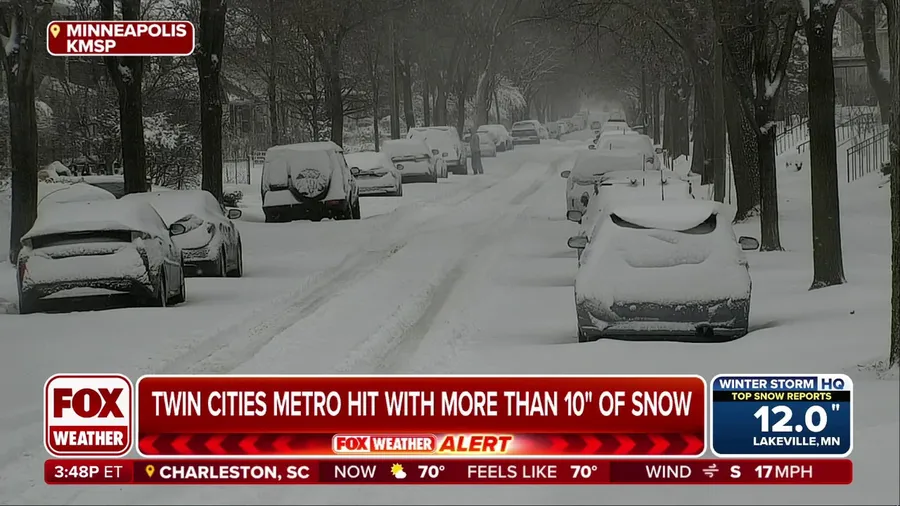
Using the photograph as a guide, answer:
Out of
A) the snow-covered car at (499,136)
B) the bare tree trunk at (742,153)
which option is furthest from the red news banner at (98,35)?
the snow-covered car at (499,136)

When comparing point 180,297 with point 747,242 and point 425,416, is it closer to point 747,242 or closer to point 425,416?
point 747,242

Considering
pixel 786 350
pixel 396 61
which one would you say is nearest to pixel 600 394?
pixel 786 350

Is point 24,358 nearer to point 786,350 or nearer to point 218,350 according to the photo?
point 218,350

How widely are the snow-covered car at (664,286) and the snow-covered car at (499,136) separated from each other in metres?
49.9

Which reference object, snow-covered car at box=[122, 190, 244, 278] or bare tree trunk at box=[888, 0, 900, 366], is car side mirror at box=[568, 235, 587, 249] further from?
snow-covered car at box=[122, 190, 244, 278]

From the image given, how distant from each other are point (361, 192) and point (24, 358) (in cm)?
2503

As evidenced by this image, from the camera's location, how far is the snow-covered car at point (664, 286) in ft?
37.9

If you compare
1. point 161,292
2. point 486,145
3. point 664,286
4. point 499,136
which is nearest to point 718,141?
point 161,292

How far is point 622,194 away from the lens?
15414 mm

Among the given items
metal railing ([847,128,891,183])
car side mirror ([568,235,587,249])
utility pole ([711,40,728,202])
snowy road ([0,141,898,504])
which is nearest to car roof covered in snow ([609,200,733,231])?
car side mirror ([568,235,587,249])

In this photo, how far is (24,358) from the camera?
38.8 feet

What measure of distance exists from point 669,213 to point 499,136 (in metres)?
52.5

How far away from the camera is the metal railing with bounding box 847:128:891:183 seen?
113 feet

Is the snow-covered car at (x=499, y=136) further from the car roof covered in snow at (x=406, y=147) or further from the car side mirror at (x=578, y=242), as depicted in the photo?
the car side mirror at (x=578, y=242)
